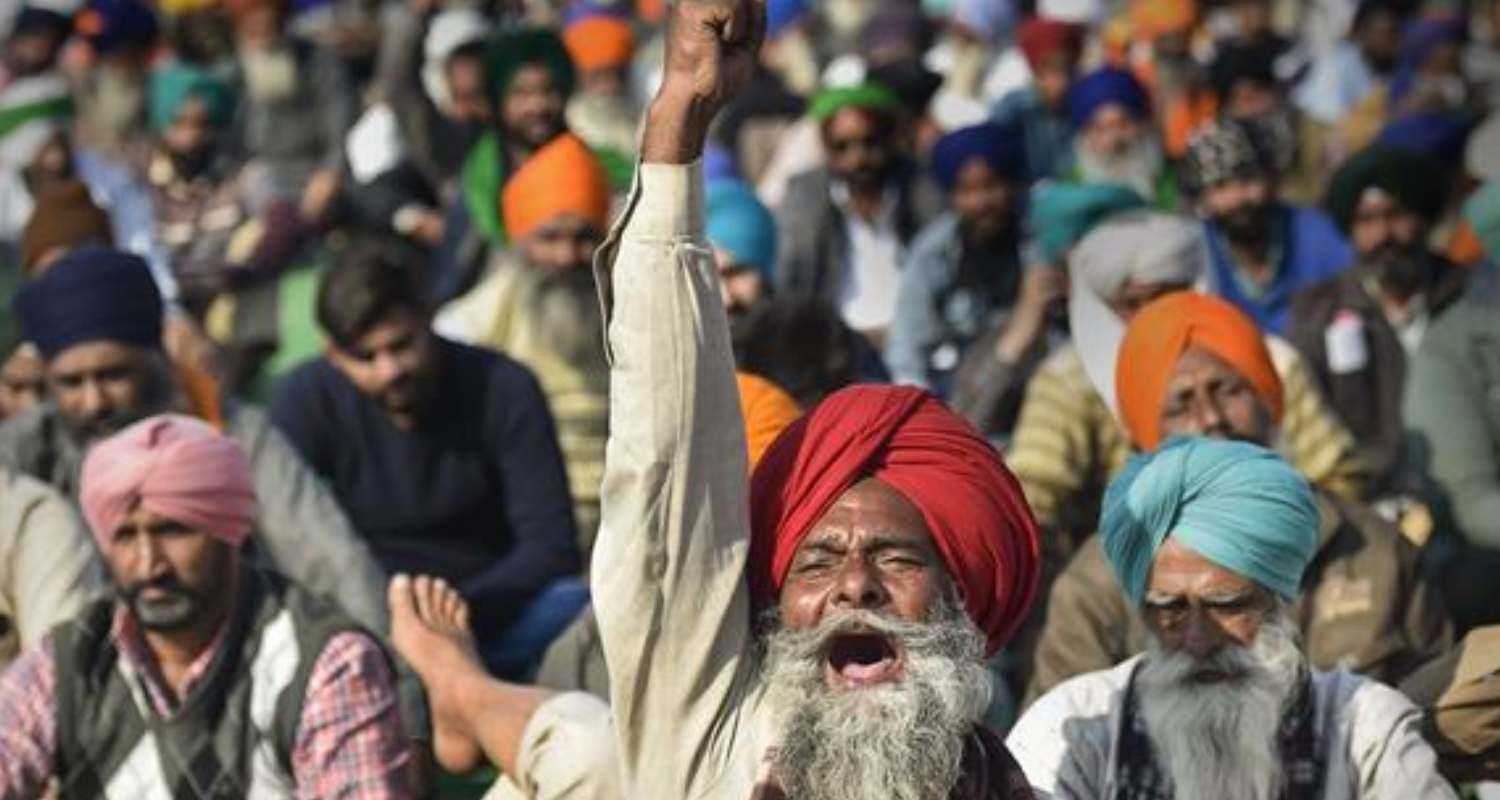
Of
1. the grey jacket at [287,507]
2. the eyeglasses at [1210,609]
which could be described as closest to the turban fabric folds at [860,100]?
the grey jacket at [287,507]

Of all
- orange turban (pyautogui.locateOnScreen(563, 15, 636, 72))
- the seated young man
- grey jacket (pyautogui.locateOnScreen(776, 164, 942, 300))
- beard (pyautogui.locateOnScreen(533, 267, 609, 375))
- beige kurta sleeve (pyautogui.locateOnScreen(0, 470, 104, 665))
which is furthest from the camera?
orange turban (pyautogui.locateOnScreen(563, 15, 636, 72))

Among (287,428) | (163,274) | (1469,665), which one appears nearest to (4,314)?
(163,274)

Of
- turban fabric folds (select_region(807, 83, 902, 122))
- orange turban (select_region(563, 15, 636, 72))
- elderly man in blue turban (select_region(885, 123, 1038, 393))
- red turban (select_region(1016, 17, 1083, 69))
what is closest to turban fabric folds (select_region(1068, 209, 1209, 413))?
elderly man in blue turban (select_region(885, 123, 1038, 393))

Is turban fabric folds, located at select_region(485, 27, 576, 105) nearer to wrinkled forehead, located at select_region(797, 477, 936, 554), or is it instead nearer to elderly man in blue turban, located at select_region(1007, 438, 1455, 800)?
elderly man in blue turban, located at select_region(1007, 438, 1455, 800)

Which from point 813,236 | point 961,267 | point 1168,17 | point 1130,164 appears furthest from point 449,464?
point 1168,17

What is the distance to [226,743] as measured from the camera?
299 inches

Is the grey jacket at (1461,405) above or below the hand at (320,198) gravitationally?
above

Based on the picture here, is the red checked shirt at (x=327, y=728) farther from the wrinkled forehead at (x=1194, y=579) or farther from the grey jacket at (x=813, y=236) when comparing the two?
the grey jacket at (x=813, y=236)

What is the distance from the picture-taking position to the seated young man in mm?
9938

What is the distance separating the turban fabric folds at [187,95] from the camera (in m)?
16.1

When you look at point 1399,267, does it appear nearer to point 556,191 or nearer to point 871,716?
point 556,191

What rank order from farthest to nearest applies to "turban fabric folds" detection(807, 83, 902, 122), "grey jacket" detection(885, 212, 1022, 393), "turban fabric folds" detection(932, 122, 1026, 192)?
"turban fabric folds" detection(807, 83, 902, 122) < "turban fabric folds" detection(932, 122, 1026, 192) < "grey jacket" detection(885, 212, 1022, 393)

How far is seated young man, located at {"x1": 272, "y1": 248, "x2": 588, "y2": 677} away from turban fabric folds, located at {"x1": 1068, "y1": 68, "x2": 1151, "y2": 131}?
20.6ft

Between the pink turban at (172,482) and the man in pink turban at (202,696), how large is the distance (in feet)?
0.33
